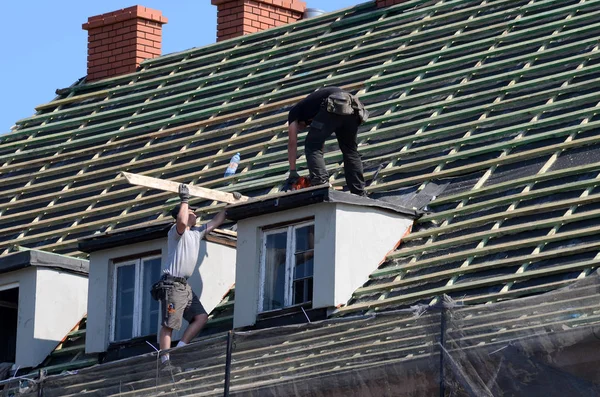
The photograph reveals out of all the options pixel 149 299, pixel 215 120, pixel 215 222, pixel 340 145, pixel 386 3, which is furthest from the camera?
pixel 386 3

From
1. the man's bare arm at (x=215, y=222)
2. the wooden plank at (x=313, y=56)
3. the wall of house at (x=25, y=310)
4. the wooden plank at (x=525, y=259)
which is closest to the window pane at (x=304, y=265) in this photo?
the man's bare arm at (x=215, y=222)

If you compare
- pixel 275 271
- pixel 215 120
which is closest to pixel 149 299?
pixel 275 271

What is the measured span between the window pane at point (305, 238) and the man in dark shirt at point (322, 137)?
21.0 inches

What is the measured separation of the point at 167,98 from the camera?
76.7ft

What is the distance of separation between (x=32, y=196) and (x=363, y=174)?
19.4 ft

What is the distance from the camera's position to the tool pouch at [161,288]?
1692 cm

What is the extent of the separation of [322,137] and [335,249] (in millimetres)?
1465

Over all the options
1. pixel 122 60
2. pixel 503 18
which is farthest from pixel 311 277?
pixel 122 60

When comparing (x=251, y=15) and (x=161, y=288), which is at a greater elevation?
(x=251, y=15)

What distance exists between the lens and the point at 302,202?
16703 millimetres

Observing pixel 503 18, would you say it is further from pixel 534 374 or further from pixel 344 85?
pixel 534 374

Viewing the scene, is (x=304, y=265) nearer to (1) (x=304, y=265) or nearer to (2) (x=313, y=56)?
(1) (x=304, y=265)

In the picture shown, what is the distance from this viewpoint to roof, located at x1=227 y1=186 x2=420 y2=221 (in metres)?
16.5

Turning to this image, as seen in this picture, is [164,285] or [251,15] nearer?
[164,285]
